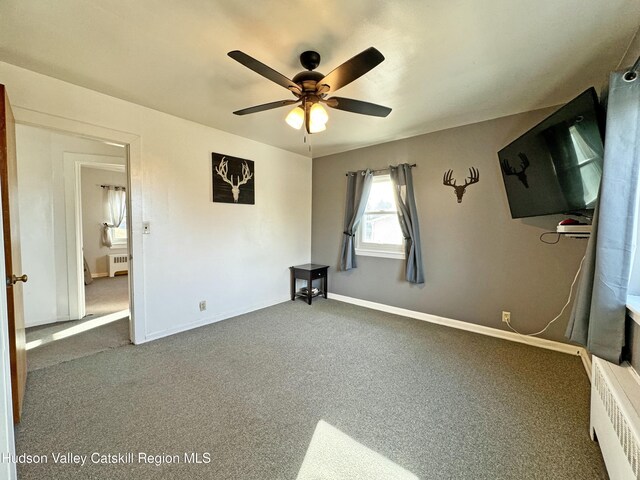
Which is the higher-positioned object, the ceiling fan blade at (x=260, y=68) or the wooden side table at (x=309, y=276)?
the ceiling fan blade at (x=260, y=68)

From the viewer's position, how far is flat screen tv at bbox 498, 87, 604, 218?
166cm

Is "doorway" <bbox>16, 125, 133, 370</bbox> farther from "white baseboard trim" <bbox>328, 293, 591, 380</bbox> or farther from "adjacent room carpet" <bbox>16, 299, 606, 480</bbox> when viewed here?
"white baseboard trim" <bbox>328, 293, 591, 380</bbox>

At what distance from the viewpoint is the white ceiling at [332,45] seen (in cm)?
146

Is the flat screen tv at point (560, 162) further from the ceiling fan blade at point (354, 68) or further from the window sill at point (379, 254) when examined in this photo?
the window sill at point (379, 254)

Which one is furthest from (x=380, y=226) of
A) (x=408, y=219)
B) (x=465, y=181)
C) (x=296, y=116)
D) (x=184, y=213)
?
(x=184, y=213)

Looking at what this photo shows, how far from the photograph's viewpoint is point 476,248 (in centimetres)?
306

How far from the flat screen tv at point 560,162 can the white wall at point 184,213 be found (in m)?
3.03

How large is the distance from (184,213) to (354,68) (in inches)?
97.0

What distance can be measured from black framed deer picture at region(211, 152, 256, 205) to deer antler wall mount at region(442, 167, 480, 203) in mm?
2576

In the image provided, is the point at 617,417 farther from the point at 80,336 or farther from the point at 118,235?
the point at 118,235

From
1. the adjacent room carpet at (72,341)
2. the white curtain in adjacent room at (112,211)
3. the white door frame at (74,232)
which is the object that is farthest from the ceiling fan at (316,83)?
the white curtain in adjacent room at (112,211)

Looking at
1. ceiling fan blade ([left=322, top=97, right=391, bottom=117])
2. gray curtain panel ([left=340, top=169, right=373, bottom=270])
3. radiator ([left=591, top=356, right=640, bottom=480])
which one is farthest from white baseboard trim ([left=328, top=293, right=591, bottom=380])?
ceiling fan blade ([left=322, top=97, right=391, bottom=117])

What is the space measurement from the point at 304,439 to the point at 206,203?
8.89 ft

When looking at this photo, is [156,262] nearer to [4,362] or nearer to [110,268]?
[4,362]
